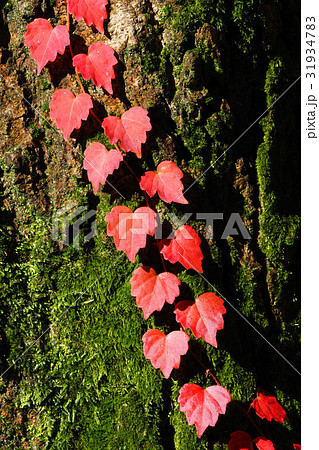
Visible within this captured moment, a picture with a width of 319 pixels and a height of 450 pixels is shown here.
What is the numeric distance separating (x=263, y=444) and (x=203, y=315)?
1.61 ft

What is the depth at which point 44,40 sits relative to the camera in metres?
1.15

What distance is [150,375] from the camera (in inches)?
48.4

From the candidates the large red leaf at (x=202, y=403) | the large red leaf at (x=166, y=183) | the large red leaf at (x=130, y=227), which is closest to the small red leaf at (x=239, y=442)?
the large red leaf at (x=202, y=403)

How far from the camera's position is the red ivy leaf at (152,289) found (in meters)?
1.16

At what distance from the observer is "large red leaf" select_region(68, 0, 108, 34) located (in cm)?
113

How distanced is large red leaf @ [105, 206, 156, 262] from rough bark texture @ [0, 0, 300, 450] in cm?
8

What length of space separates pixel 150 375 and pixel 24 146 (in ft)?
2.95

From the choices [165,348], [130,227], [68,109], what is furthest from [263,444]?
[68,109]

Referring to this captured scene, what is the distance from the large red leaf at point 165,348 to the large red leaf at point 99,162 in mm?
527

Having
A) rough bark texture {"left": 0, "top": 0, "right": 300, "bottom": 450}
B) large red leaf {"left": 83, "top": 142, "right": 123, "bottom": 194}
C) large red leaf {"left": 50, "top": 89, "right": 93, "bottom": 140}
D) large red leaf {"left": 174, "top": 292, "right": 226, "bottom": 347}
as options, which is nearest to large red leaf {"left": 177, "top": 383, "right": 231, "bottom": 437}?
rough bark texture {"left": 0, "top": 0, "right": 300, "bottom": 450}

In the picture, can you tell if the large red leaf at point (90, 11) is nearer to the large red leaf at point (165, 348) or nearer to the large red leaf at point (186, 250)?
the large red leaf at point (186, 250)

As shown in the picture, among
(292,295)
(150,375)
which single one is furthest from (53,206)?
(292,295)

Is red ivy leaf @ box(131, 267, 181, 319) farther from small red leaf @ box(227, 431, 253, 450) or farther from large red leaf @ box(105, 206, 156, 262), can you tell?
small red leaf @ box(227, 431, 253, 450)
